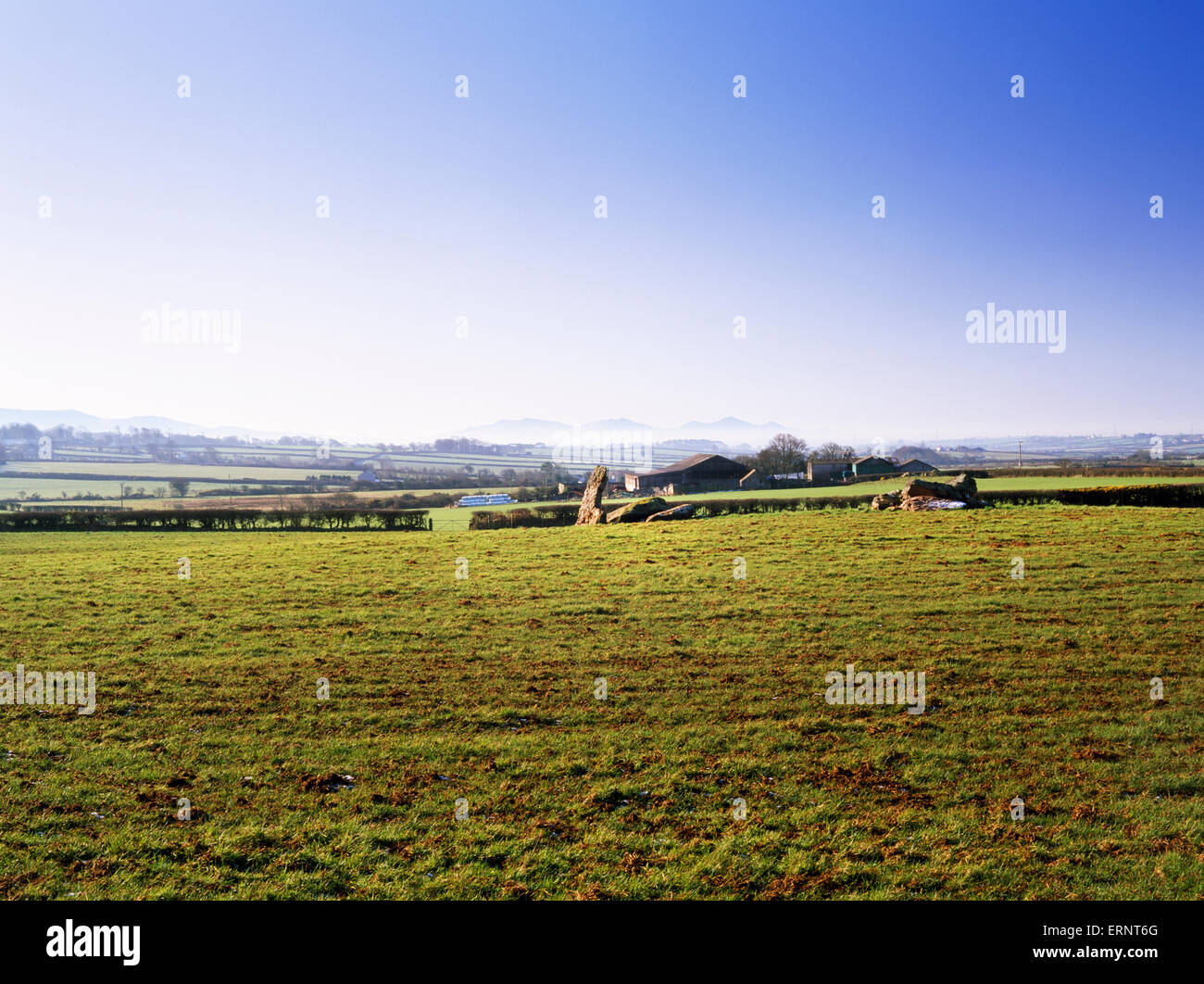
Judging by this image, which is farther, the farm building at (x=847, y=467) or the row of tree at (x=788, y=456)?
the row of tree at (x=788, y=456)

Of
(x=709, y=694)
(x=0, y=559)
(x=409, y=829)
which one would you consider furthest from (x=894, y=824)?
(x=0, y=559)

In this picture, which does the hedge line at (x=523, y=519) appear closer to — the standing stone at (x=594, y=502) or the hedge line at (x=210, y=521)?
the standing stone at (x=594, y=502)

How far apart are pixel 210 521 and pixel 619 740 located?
4941 cm

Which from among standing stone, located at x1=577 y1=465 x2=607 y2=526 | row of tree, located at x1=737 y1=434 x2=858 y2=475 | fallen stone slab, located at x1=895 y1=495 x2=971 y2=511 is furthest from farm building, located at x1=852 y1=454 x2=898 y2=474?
standing stone, located at x1=577 y1=465 x2=607 y2=526

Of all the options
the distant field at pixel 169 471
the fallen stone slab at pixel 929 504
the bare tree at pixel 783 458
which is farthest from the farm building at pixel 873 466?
the distant field at pixel 169 471

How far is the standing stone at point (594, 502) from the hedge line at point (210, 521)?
12627 mm

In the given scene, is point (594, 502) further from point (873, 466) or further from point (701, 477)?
point (873, 466)

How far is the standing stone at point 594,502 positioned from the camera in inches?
1815

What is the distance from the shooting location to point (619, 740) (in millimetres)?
10719

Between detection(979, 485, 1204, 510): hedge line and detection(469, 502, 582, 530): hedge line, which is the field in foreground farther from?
detection(469, 502, 582, 530): hedge line

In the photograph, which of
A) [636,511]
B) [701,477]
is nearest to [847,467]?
[701,477]

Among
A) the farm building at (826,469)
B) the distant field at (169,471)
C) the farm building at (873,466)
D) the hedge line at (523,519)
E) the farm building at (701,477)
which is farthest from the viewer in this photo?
the distant field at (169,471)

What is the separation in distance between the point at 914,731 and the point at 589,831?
6211 mm
